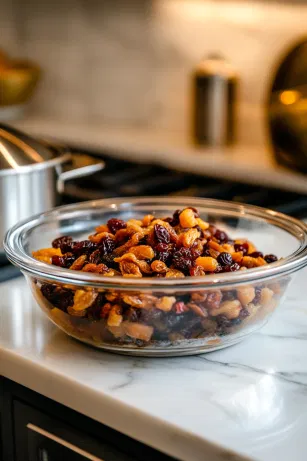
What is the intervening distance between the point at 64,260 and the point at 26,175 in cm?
34

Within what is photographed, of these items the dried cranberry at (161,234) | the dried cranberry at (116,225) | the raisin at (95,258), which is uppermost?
the dried cranberry at (161,234)

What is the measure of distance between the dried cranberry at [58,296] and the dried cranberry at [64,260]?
0.05 m

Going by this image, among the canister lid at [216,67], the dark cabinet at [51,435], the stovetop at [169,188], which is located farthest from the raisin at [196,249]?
the canister lid at [216,67]

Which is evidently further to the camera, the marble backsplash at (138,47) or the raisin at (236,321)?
the marble backsplash at (138,47)

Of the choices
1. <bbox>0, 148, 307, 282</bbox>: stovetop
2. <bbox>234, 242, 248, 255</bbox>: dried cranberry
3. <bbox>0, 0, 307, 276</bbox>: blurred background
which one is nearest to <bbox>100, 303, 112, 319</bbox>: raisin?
<bbox>234, 242, 248, 255</bbox>: dried cranberry

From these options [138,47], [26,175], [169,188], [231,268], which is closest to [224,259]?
[231,268]

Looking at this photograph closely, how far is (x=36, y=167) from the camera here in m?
1.23

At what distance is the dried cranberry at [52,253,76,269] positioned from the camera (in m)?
0.91

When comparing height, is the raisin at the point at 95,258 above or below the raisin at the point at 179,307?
above

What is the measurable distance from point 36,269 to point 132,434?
0.74 ft

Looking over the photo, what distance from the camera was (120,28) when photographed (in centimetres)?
253

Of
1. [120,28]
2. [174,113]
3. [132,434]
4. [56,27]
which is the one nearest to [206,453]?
[132,434]

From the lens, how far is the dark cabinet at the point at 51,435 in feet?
2.55

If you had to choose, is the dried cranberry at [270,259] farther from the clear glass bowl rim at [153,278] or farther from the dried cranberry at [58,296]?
the dried cranberry at [58,296]
